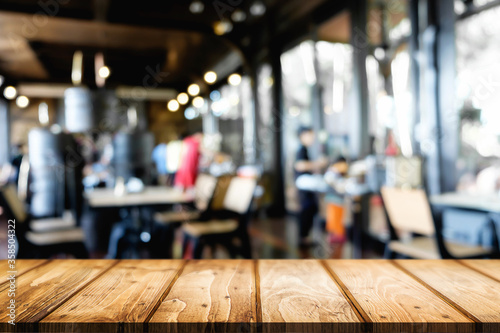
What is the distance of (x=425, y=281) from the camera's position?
100 centimetres

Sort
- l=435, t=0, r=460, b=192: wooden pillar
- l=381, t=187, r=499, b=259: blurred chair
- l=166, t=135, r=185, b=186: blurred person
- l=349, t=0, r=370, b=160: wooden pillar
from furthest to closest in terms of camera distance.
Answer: l=166, t=135, r=185, b=186: blurred person, l=349, t=0, r=370, b=160: wooden pillar, l=435, t=0, r=460, b=192: wooden pillar, l=381, t=187, r=499, b=259: blurred chair

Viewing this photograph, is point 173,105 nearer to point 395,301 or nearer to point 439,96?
point 439,96

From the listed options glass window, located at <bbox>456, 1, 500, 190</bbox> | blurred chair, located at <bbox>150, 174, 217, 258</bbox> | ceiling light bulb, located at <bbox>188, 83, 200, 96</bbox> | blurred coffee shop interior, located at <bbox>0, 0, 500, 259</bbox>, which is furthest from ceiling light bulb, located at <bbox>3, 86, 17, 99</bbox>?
glass window, located at <bbox>456, 1, 500, 190</bbox>

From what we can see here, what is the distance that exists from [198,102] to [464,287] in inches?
454

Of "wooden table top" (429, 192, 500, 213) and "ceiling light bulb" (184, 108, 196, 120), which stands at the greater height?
"ceiling light bulb" (184, 108, 196, 120)

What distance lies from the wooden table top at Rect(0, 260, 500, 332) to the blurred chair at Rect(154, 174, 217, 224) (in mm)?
2485

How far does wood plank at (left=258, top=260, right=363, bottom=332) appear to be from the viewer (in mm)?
738

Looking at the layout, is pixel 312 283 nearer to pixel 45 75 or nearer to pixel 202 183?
pixel 202 183

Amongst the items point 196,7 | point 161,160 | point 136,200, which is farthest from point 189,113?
point 136,200

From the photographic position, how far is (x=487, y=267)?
115 centimetres

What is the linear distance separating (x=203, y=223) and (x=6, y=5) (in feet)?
16.3

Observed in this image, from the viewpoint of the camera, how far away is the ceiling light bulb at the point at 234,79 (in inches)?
332

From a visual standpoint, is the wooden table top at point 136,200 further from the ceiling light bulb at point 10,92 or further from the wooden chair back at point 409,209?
the ceiling light bulb at point 10,92

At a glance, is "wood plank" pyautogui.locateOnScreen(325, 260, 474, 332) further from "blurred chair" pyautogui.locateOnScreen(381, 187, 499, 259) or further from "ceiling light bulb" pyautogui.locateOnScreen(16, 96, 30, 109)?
"ceiling light bulb" pyautogui.locateOnScreen(16, 96, 30, 109)
